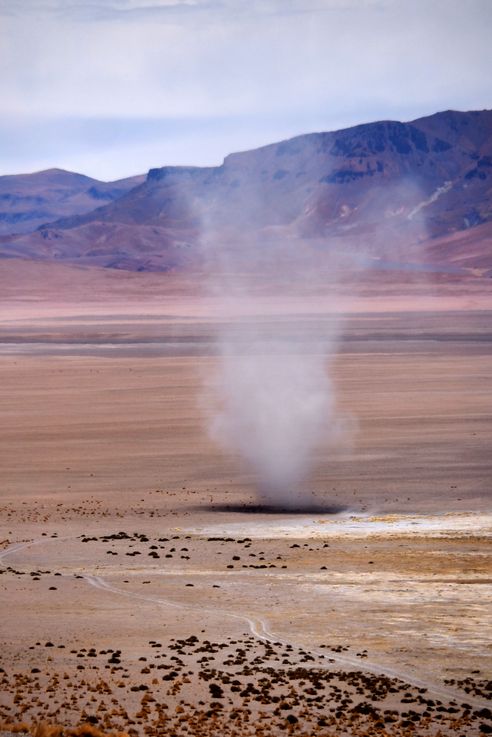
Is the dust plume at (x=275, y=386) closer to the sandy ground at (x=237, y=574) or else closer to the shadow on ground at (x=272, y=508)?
the shadow on ground at (x=272, y=508)

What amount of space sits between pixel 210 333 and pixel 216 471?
178 ft

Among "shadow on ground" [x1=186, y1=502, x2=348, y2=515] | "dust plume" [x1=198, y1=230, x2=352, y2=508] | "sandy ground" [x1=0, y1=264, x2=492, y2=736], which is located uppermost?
"dust plume" [x1=198, y1=230, x2=352, y2=508]

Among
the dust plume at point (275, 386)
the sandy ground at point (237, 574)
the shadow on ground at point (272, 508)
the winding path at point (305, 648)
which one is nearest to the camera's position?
the sandy ground at point (237, 574)

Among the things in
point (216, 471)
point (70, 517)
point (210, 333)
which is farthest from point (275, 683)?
point (210, 333)

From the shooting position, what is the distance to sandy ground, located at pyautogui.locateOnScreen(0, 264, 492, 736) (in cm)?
1339

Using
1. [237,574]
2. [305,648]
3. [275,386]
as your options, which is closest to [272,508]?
[237,574]

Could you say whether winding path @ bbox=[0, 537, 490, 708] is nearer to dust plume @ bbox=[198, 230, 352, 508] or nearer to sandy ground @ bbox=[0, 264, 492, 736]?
sandy ground @ bbox=[0, 264, 492, 736]

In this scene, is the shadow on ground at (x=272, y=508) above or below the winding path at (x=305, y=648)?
below

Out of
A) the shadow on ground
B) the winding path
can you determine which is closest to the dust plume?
the shadow on ground

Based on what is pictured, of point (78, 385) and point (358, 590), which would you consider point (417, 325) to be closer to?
point (78, 385)

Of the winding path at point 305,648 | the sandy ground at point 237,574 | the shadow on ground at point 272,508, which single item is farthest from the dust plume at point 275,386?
the winding path at point 305,648

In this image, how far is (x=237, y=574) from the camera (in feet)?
64.6

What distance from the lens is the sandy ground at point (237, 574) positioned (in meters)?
13.4

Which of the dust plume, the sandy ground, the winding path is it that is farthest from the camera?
the dust plume
